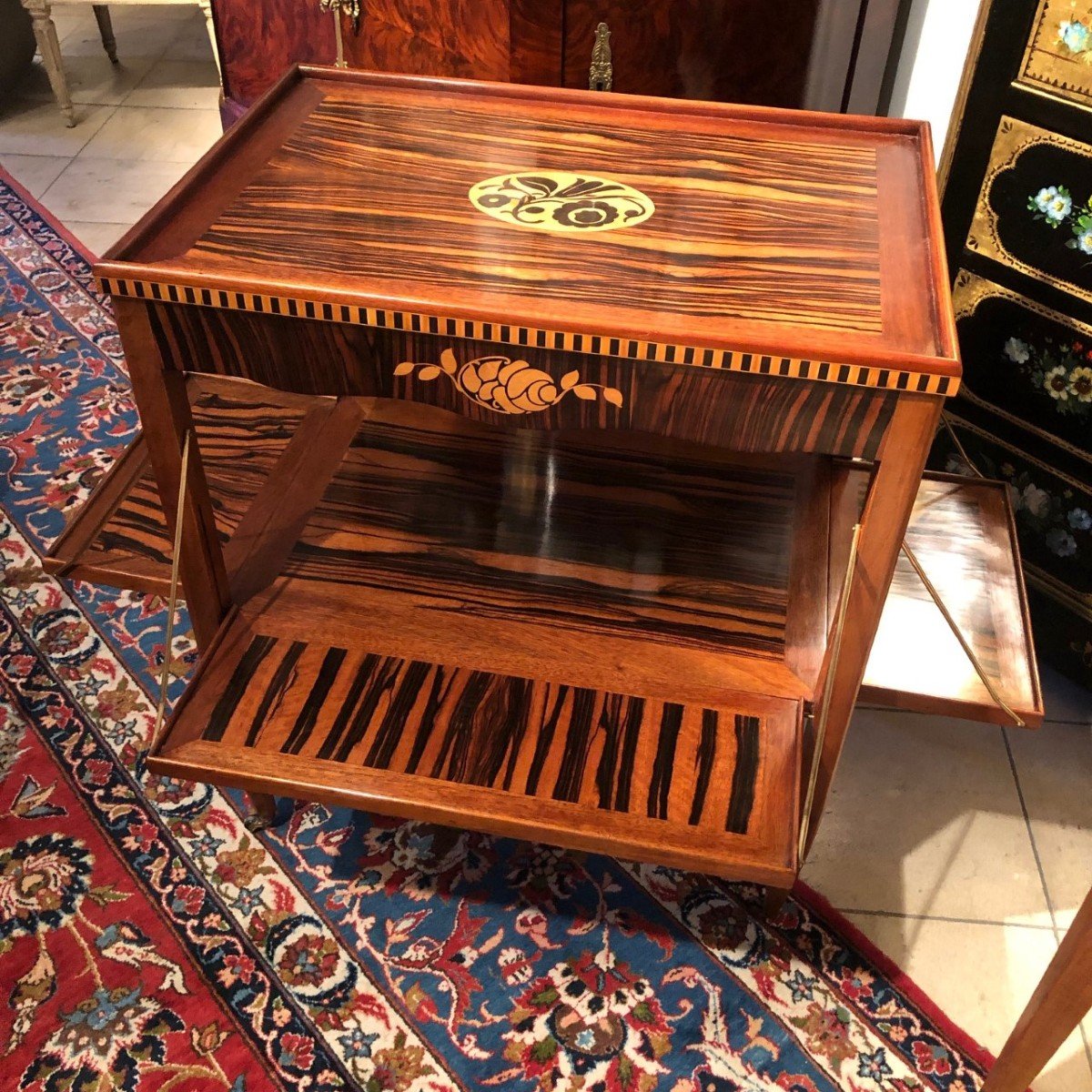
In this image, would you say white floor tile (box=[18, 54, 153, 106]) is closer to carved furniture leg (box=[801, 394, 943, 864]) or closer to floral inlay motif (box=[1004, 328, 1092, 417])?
floral inlay motif (box=[1004, 328, 1092, 417])

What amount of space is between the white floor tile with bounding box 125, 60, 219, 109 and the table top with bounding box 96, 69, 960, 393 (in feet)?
7.95

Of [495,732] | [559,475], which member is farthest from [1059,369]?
[495,732]

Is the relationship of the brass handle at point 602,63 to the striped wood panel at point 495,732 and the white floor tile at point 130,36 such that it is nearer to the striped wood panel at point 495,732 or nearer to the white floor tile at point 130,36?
the striped wood panel at point 495,732

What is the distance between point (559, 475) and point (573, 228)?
53 centimetres

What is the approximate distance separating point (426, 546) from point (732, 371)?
24.6 inches

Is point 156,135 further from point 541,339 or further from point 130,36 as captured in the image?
point 541,339

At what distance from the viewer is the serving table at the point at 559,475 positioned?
1.03 meters

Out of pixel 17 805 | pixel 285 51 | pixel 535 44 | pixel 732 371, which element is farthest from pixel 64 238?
pixel 732 371

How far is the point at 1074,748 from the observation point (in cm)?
164

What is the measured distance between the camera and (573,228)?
1.16m

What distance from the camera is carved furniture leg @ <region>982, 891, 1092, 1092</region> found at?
980 mm

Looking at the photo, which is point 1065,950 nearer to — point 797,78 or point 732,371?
point 732,371

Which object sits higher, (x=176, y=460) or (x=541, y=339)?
(x=541, y=339)

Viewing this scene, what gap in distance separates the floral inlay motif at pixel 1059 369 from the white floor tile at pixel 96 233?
225 cm
